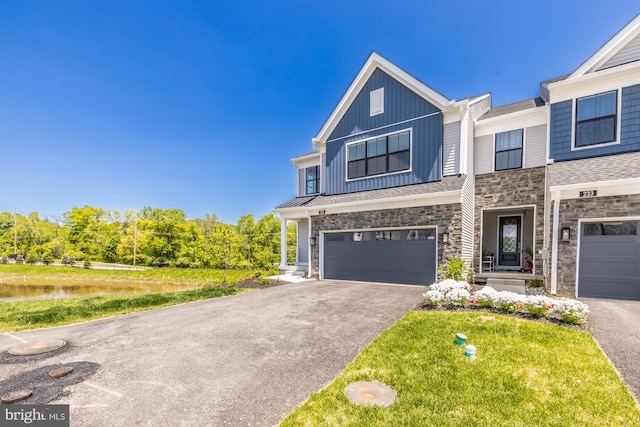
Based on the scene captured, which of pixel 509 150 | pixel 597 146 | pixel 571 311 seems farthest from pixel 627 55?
pixel 571 311

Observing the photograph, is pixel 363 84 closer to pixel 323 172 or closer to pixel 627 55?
pixel 323 172

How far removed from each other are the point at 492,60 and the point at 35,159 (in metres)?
40.9

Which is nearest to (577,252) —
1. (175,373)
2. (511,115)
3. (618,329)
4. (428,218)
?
(618,329)

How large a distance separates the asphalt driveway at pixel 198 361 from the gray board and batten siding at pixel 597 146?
768 centimetres

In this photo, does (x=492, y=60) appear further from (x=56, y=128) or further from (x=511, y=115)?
(x=56, y=128)

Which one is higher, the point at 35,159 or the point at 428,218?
the point at 35,159

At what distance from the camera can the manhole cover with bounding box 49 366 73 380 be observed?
3.64 metres

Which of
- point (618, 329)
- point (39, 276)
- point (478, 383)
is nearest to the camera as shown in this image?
point (478, 383)

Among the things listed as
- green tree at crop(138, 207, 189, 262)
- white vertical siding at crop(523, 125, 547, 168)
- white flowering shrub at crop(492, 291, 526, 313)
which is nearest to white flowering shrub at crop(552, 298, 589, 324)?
white flowering shrub at crop(492, 291, 526, 313)

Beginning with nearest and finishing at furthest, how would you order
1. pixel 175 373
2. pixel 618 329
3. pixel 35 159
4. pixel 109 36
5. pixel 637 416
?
pixel 637 416, pixel 175 373, pixel 618 329, pixel 109 36, pixel 35 159

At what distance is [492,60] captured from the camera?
11.9 m

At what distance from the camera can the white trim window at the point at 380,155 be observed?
11673mm

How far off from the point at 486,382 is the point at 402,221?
304 inches

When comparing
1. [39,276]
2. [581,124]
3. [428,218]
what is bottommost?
[39,276]
